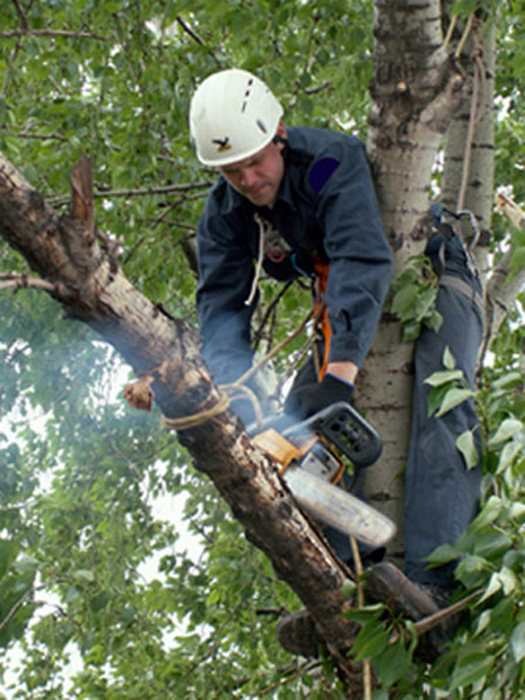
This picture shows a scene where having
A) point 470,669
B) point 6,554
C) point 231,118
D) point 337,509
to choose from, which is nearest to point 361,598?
point 337,509

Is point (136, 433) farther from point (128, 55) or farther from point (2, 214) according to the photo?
point (2, 214)

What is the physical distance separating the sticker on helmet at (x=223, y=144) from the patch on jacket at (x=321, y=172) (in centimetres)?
26

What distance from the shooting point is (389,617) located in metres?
2.82

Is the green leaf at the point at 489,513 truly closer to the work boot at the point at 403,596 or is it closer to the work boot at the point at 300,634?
the work boot at the point at 403,596

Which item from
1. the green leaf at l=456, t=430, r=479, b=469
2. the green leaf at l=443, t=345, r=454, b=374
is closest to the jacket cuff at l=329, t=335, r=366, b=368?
the green leaf at l=443, t=345, r=454, b=374

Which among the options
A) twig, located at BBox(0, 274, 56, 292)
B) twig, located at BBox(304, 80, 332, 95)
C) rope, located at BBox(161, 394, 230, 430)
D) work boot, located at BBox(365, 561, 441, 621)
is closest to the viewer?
twig, located at BBox(0, 274, 56, 292)

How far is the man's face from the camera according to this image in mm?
3283

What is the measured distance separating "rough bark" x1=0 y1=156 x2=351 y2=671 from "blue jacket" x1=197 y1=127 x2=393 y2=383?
528 mm

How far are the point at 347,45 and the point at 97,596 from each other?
2.47m

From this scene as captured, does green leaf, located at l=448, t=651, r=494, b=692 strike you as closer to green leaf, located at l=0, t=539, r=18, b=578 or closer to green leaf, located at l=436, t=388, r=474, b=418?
green leaf, located at l=436, t=388, r=474, b=418

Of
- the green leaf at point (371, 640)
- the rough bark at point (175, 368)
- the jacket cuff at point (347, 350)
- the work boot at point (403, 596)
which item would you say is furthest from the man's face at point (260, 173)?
the green leaf at point (371, 640)

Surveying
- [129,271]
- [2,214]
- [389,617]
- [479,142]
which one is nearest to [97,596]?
[129,271]

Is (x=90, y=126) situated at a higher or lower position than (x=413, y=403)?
higher

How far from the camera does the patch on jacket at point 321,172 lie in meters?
3.21
